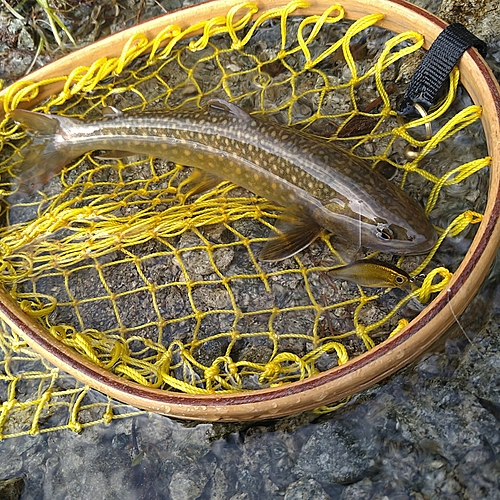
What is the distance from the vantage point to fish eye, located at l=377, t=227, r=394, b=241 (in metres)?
2.95

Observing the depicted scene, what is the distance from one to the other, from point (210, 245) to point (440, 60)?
1600mm

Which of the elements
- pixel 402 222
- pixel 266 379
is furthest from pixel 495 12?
pixel 266 379

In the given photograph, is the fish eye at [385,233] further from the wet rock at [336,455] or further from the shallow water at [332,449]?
the wet rock at [336,455]

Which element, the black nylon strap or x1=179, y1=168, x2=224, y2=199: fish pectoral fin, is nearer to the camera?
the black nylon strap

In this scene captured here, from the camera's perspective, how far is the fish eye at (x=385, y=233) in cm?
295

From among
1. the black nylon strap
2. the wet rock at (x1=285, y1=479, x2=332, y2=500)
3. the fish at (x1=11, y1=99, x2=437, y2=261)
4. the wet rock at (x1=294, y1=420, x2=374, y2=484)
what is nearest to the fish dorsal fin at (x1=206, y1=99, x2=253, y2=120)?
the fish at (x1=11, y1=99, x2=437, y2=261)

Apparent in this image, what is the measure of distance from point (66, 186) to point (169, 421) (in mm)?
1724

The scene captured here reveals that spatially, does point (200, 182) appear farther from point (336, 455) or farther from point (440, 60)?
point (336, 455)

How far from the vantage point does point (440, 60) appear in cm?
288

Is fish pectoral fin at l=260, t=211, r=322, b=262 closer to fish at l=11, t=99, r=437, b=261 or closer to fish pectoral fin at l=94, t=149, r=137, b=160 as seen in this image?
fish at l=11, t=99, r=437, b=261

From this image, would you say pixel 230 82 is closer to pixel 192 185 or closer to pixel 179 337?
pixel 192 185

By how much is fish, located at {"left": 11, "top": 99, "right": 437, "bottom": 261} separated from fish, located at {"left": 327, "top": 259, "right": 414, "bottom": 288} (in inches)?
4.0

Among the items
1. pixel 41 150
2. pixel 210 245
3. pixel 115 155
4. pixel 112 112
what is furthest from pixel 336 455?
pixel 41 150

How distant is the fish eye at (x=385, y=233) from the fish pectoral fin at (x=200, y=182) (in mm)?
1116
